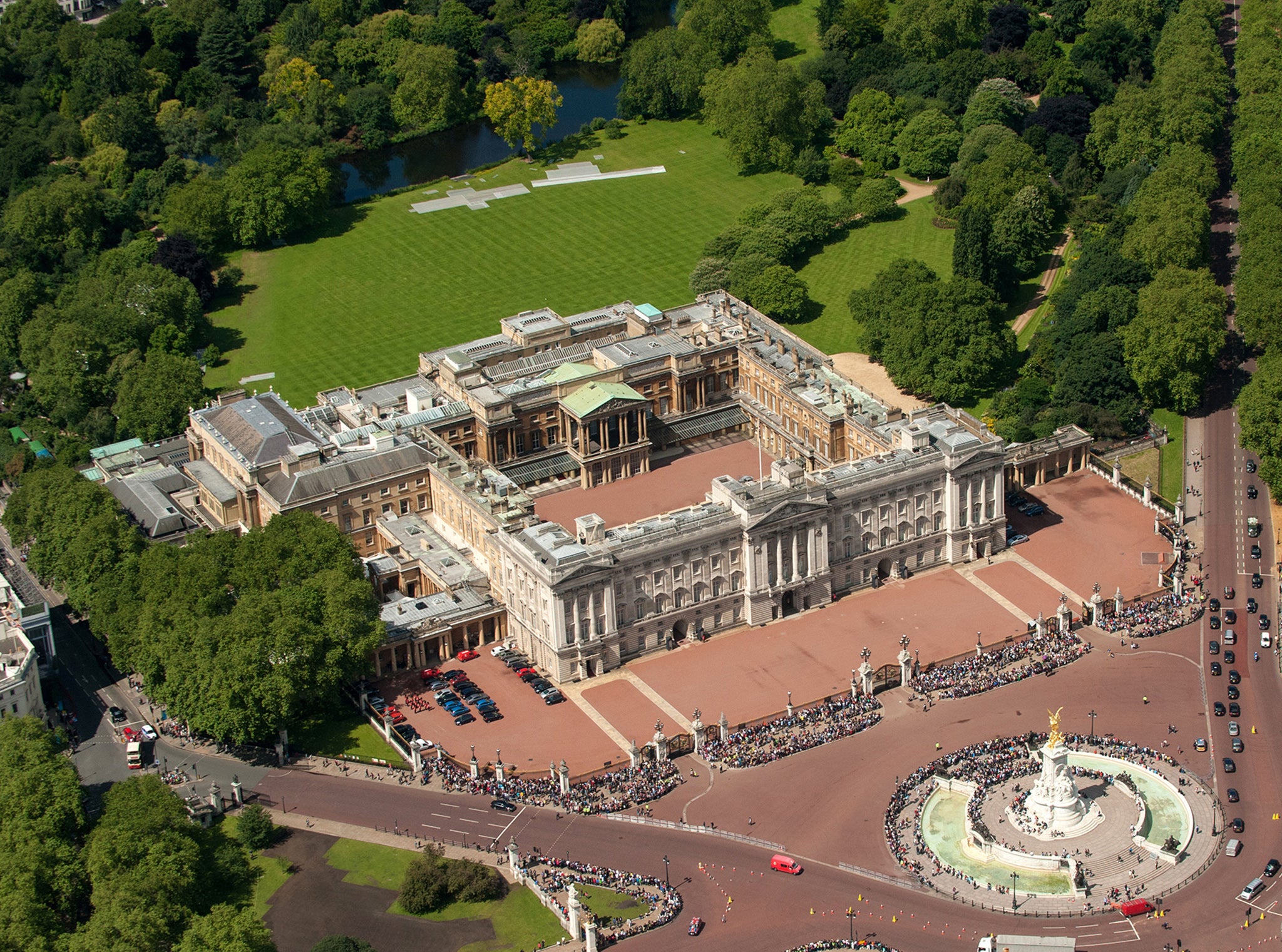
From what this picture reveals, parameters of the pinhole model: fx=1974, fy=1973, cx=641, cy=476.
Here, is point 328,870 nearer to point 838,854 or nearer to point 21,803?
point 21,803

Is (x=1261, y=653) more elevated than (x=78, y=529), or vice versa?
(x=78, y=529)

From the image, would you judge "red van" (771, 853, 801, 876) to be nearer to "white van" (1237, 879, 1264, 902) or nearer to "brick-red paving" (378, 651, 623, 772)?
"brick-red paving" (378, 651, 623, 772)

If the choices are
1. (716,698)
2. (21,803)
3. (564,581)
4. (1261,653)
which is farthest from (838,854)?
(21,803)

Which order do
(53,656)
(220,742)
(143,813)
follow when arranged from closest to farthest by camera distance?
(143,813), (220,742), (53,656)

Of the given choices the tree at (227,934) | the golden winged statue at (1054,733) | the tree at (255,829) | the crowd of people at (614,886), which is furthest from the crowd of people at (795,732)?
the tree at (227,934)

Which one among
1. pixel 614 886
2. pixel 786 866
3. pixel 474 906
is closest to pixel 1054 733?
pixel 786 866

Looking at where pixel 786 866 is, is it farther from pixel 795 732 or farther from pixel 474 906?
pixel 474 906

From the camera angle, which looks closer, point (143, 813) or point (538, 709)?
point (143, 813)

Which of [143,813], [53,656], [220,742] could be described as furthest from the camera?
[53,656]
